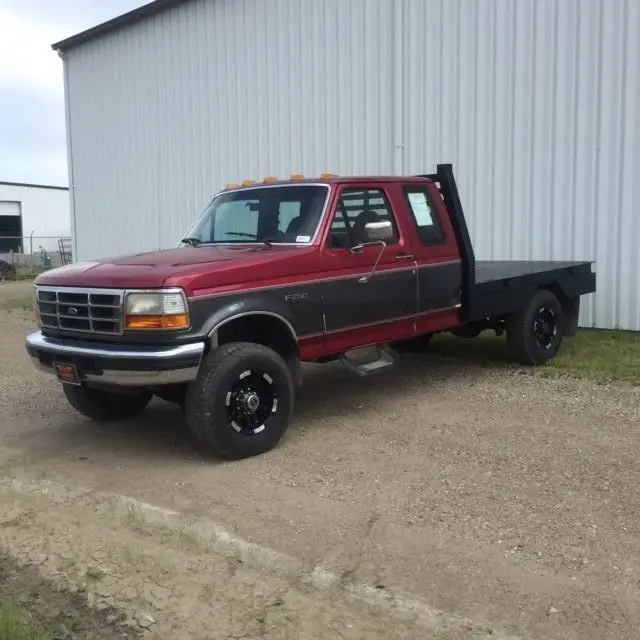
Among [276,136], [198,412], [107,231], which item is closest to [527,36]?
[276,136]

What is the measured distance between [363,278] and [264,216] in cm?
105

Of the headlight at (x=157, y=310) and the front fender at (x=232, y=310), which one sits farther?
the front fender at (x=232, y=310)

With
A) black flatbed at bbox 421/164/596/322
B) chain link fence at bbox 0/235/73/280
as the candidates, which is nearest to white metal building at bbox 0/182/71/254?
chain link fence at bbox 0/235/73/280

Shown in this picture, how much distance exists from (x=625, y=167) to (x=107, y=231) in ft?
40.7

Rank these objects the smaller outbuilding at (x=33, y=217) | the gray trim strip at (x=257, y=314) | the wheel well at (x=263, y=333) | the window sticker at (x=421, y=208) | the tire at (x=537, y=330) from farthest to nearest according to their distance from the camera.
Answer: the smaller outbuilding at (x=33, y=217) < the tire at (x=537, y=330) < the window sticker at (x=421, y=208) < the wheel well at (x=263, y=333) < the gray trim strip at (x=257, y=314)

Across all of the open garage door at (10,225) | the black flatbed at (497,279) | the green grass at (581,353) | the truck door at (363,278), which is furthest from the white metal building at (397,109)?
the open garage door at (10,225)

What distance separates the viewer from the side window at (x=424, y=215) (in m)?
7.19

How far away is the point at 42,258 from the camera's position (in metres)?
36.5

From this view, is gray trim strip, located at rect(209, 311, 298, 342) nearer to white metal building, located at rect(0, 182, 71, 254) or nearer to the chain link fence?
the chain link fence

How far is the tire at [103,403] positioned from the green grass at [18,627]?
3151mm

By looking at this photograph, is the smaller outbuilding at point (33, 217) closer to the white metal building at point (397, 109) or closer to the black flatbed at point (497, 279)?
the white metal building at point (397, 109)

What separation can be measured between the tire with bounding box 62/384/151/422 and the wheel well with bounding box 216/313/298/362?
1.17 meters

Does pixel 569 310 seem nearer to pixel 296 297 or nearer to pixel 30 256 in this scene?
pixel 296 297

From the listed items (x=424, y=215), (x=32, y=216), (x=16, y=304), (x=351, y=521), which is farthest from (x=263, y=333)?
(x=32, y=216)
